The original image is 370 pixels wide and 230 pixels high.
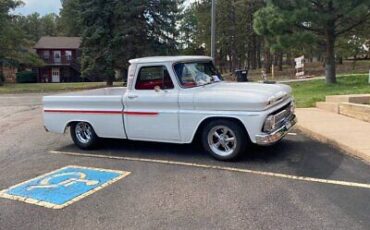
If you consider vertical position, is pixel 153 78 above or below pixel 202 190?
above

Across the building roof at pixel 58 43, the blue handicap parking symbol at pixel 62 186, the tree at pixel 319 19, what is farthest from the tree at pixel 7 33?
the blue handicap parking symbol at pixel 62 186

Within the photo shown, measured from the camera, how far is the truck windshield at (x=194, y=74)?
7379 mm

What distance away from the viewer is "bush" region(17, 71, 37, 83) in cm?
6297

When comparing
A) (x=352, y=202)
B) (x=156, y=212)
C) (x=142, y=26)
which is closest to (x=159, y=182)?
(x=156, y=212)

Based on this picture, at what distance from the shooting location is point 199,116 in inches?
274

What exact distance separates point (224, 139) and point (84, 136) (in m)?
3.01

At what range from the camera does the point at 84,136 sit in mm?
8438

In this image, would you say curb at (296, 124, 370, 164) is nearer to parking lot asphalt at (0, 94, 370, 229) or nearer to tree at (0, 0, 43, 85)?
parking lot asphalt at (0, 94, 370, 229)

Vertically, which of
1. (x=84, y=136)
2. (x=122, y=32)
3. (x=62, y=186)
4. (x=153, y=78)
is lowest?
(x=62, y=186)

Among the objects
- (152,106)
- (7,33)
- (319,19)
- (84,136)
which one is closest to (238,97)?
(152,106)

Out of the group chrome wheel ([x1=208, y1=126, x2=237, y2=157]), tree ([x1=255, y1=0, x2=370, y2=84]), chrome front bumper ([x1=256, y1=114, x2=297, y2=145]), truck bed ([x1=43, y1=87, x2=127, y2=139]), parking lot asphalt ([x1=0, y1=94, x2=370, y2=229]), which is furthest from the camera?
tree ([x1=255, y1=0, x2=370, y2=84])

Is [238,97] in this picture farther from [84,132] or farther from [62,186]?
[84,132]

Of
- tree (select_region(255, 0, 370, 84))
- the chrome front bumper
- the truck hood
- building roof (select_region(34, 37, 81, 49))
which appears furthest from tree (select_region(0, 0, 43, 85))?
the chrome front bumper

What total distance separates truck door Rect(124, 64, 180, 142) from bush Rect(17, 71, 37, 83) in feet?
195
